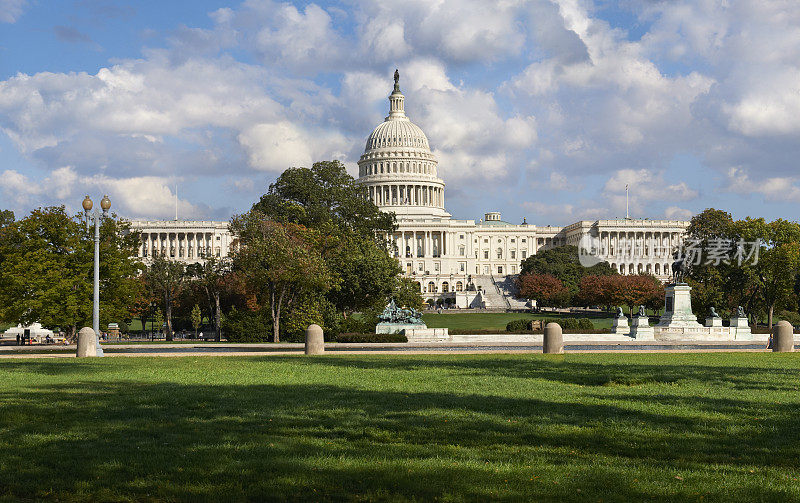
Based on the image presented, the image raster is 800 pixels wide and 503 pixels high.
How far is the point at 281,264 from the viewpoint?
50094 mm

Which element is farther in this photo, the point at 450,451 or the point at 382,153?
the point at 382,153

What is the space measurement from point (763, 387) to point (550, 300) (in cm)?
10004

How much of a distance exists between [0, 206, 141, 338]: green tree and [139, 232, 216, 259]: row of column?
449ft

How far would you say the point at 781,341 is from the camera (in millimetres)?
32562

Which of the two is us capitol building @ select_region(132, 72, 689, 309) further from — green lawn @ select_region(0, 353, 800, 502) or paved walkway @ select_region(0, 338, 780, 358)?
green lawn @ select_region(0, 353, 800, 502)

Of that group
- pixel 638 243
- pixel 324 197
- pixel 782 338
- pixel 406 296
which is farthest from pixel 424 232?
pixel 782 338

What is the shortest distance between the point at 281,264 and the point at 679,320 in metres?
25.1

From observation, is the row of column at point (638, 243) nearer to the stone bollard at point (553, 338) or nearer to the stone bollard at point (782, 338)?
the stone bollard at point (782, 338)

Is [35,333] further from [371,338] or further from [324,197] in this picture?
[371,338]

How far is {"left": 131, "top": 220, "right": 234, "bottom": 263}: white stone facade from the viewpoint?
589 ft

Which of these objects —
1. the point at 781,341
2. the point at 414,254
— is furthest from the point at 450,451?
the point at 414,254

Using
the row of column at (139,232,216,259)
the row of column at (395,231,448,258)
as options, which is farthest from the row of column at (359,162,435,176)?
the row of column at (139,232,216,259)

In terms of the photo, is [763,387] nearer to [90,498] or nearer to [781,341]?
[90,498]


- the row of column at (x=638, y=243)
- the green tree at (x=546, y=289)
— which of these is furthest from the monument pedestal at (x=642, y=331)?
the row of column at (x=638, y=243)
